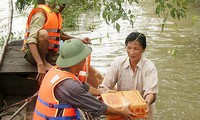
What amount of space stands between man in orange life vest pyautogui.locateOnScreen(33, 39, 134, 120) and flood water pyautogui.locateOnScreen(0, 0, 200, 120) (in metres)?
1.61

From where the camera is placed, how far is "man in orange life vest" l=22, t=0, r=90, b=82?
170 inches

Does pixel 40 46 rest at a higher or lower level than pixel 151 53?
higher

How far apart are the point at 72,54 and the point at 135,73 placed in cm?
93

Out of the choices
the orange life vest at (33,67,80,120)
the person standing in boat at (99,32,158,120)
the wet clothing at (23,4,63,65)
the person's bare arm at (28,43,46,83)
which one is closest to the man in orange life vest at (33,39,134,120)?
the orange life vest at (33,67,80,120)

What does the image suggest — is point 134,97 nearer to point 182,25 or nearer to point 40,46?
point 40,46

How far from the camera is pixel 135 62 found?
11.8 ft

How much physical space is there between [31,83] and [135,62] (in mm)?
1550

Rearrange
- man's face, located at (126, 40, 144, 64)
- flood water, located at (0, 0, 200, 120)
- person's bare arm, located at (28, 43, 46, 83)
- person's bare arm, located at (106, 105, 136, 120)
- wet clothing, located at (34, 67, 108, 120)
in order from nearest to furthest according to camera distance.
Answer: wet clothing, located at (34, 67, 108, 120) < person's bare arm, located at (106, 105, 136, 120) < man's face, located at (126, 40, 144, 64) < person's bare arm, located at (28, 43, 46, 83) < flood water, located at (0, 0, 200, 120)

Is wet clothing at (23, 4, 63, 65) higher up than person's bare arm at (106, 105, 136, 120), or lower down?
higher up

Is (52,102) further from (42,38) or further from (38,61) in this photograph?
(42,38)

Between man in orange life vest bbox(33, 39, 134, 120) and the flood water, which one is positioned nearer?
man in orange life vest bbox(33, 39, 134, 120)

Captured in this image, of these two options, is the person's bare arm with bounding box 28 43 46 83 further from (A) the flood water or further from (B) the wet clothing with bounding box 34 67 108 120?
(B) the wet clothing with bounding box 34 67 108 120

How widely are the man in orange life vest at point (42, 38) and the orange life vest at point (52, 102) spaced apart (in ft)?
4.16

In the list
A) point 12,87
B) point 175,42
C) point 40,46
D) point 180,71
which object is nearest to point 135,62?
point 40,46
